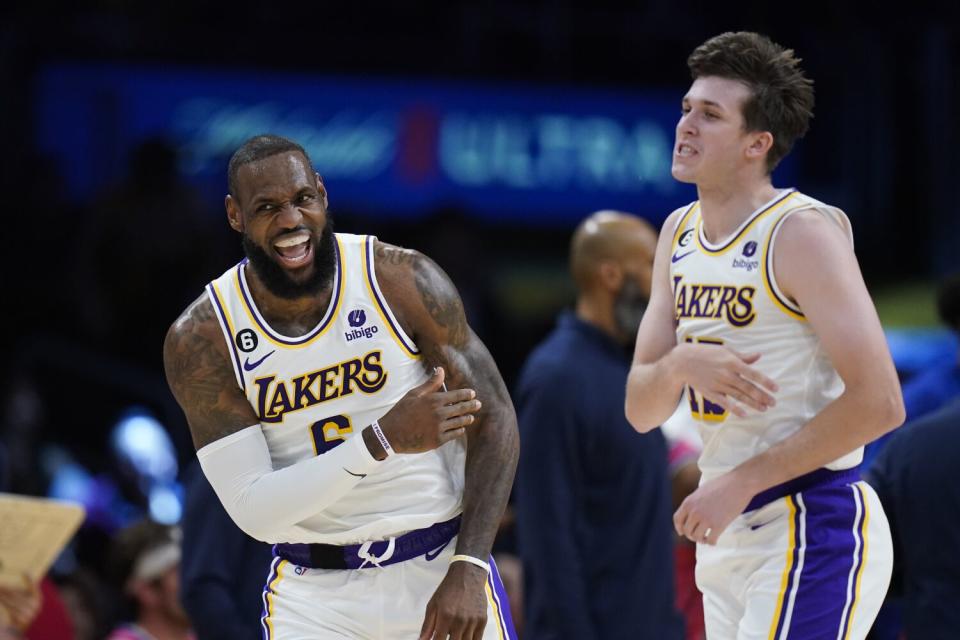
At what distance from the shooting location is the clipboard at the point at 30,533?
548 cm

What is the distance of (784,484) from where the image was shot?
4.14 m

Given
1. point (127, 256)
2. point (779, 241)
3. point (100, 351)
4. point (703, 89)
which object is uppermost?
point (703, 89)

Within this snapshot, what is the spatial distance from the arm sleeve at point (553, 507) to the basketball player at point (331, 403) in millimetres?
1384

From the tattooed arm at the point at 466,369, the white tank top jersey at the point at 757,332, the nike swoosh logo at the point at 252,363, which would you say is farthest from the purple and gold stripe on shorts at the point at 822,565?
the nike swoosh logo at the point at 252,363

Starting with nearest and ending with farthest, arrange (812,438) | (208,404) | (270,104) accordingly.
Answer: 1. (812,438)
2. (208,404)
3. (270,104)

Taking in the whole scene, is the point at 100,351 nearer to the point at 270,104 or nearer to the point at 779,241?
the point at 270,104

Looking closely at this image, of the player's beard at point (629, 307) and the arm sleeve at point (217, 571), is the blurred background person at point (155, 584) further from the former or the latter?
the player's beard at point (629, 307)

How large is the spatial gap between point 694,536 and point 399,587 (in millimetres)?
801

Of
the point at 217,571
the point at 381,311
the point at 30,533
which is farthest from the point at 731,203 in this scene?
the point at 30,533

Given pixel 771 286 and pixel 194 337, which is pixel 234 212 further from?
pixel 771 286

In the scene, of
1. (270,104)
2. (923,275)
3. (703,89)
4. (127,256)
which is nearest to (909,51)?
(923,275)

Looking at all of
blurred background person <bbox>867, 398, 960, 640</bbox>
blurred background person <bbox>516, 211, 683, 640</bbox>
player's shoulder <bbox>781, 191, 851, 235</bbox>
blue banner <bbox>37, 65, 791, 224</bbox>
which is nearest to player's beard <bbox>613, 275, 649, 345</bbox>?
blurred background person <bbox>516, 211, 683, 640</bbox>

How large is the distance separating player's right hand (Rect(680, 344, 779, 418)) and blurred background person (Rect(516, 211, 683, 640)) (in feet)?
5.42

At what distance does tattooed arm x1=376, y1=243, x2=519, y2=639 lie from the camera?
4.30 meters
